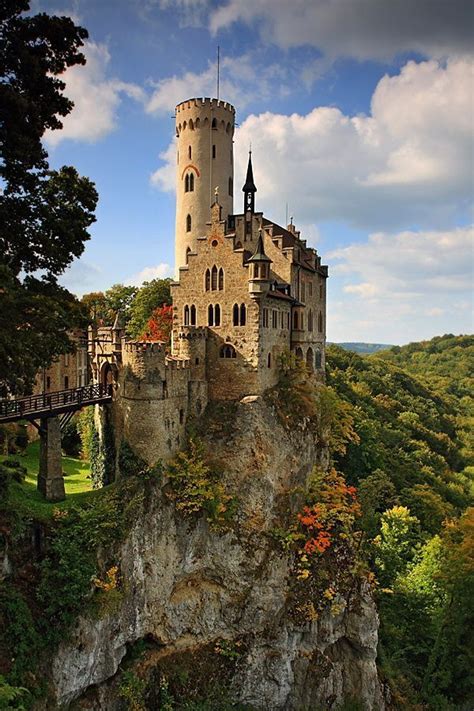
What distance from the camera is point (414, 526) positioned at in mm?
49094

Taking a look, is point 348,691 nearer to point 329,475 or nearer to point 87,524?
point 329,475

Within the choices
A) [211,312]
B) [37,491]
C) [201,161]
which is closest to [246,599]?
[37,491]

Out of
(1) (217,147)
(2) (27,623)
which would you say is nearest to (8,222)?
(2) (27,623)

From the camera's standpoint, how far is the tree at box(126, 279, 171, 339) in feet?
156

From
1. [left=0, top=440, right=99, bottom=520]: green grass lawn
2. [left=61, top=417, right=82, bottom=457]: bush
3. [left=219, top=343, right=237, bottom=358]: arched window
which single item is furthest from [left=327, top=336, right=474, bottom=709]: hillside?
[left=61, top=417, right=82, bottom=457]: bush

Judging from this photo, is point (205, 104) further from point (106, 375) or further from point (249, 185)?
point (106, 375)

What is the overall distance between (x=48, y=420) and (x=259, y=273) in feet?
48.3

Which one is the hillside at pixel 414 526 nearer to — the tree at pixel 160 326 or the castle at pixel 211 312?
the castle at pixel 211 312

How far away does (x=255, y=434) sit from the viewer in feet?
107

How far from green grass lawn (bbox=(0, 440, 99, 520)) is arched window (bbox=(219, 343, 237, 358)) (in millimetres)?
11172

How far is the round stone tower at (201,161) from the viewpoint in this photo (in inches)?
1571

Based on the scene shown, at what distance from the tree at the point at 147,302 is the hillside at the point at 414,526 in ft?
78.3

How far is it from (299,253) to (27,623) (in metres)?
29.9

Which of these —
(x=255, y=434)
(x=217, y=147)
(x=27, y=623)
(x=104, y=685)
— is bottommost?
(x=104, y=685)
